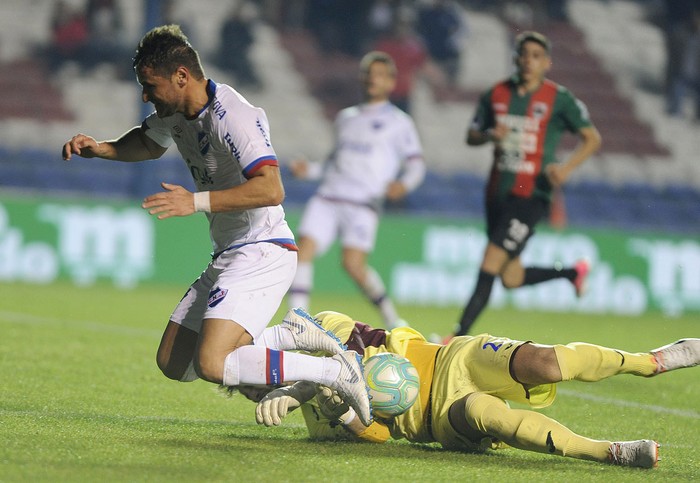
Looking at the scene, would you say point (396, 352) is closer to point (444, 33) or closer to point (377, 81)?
point (377, 81)

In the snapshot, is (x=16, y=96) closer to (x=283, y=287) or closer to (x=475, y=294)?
(x=475, y=294)

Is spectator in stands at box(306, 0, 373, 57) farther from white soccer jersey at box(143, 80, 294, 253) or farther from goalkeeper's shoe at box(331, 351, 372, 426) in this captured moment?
goalkeeper's shoe at box(331, 351, 372, 426)

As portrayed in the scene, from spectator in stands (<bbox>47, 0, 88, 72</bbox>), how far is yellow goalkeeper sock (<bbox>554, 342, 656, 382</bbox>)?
49.9 feet

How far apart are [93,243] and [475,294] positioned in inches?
265

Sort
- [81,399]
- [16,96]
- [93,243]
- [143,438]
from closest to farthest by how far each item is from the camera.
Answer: [143,438]
[81,399]
[93,243]
[16,96]

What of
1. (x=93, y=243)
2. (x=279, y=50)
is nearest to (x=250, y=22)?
(x=279, y=50)

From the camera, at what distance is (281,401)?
484cm

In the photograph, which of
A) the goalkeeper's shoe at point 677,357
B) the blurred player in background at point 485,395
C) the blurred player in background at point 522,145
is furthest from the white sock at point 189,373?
the blurred player in background at point 522,145

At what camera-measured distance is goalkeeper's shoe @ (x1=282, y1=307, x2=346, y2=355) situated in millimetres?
5055

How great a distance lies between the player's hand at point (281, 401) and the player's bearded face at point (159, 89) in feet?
4.24

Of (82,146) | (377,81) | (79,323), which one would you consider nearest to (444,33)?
(377,81)

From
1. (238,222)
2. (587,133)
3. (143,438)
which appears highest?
(587,133)

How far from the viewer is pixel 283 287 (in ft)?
17.3

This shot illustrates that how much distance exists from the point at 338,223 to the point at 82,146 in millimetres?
5212
